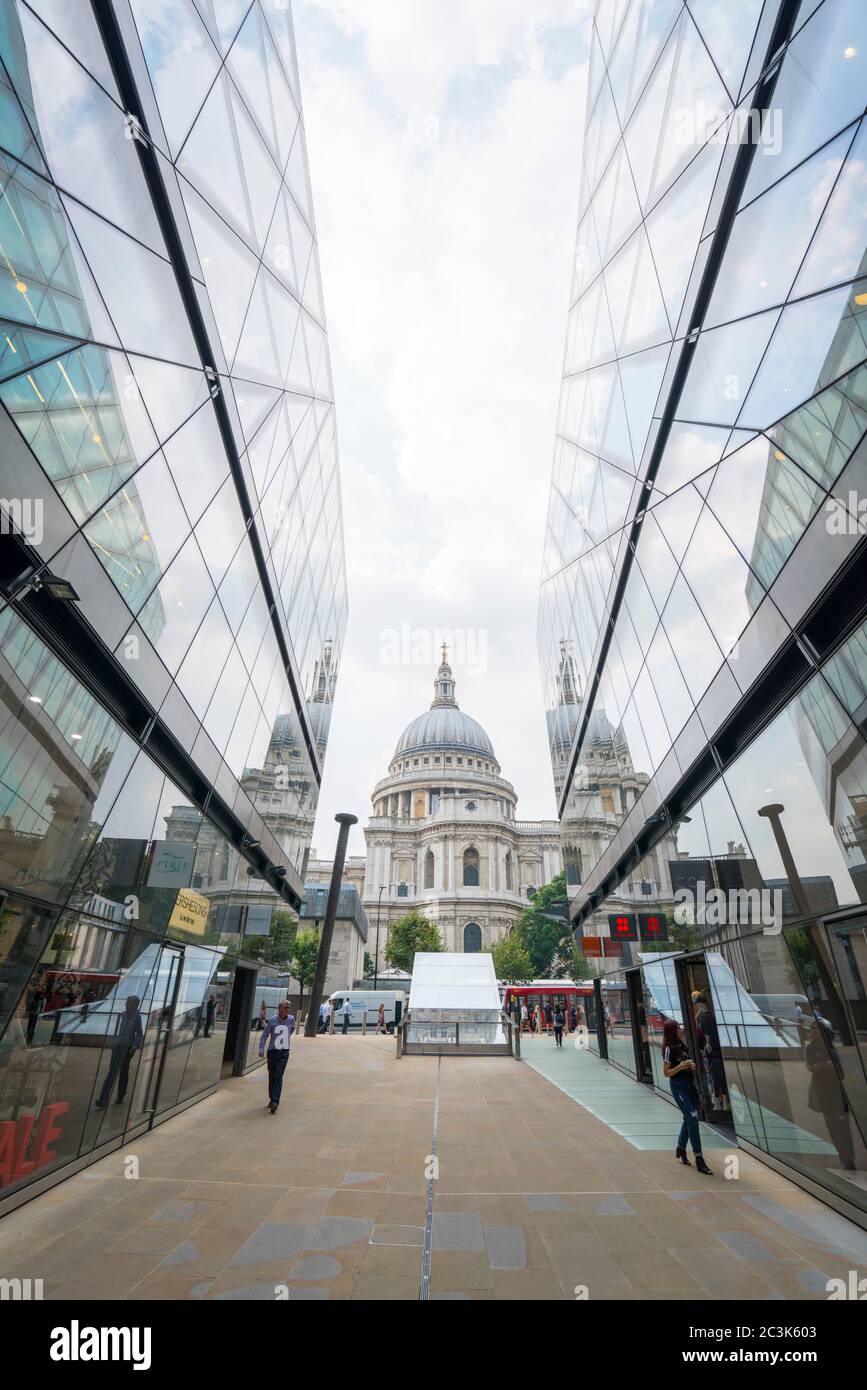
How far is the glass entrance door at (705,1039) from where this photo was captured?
11180 millimetres

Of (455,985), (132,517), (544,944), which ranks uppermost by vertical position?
(544,944)

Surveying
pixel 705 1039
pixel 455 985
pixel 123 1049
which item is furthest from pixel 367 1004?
pixel 123 1049

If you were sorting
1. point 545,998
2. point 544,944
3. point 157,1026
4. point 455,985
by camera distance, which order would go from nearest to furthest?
point 157,1026 < point 455,985 < point 545,998 < point 544,944

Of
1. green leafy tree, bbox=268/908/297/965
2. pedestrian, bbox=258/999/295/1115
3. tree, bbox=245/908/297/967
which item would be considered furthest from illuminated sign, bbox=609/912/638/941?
green leafy tree, bbox=268/908/297/965

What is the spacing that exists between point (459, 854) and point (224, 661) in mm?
78756

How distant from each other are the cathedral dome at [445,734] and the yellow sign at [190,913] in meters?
98.4

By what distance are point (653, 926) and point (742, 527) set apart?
9.71 metres

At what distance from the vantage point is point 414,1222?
6551 millimetres

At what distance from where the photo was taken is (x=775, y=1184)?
25.9ft

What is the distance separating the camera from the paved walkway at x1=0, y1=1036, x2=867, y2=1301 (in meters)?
5.19

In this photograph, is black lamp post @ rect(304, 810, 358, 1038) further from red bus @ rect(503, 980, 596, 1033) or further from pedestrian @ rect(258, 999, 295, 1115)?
pedestrian @ rect(258, 999, 295, 1115)

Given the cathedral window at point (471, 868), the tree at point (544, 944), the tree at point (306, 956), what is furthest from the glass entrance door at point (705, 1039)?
the cathedral window at point (471, 868)

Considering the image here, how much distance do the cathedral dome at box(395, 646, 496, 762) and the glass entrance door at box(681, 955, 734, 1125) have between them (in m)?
98.3

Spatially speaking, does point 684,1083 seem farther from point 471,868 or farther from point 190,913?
point 471,868
